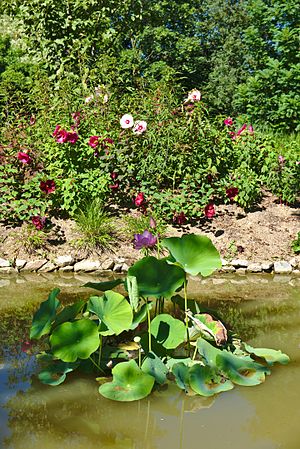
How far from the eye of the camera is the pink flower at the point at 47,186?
17.8ft

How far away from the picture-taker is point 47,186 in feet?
17.8

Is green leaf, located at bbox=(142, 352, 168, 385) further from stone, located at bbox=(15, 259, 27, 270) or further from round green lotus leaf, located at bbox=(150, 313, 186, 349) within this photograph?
stone, located at bbox=(15, 259, 27, 270)

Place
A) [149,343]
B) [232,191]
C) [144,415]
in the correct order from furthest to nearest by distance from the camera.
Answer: [232,191], [149,343], [144,415]

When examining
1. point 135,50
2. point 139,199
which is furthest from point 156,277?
point 135,50

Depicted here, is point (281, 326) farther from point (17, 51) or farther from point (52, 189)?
point (17, 51)

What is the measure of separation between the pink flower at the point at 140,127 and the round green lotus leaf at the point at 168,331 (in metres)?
3.14

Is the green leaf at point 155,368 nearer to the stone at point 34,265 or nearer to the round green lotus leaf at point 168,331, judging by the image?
the round green lotus leaf at point 168,331

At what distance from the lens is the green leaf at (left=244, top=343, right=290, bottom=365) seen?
299 centimetres

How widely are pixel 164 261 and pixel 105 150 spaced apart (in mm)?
3082

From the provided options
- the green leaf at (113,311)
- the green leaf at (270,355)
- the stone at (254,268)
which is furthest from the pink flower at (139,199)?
the green leaf at (113,311)

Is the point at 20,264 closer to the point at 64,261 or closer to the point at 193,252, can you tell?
the point at 64,261

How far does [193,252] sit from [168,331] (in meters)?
0.43

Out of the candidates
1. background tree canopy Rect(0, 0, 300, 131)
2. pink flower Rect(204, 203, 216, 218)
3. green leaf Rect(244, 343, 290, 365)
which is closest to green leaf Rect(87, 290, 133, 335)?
green leaf Rect(244, 343, 290, 365)

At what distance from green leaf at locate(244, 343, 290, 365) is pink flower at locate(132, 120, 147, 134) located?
3.15m
